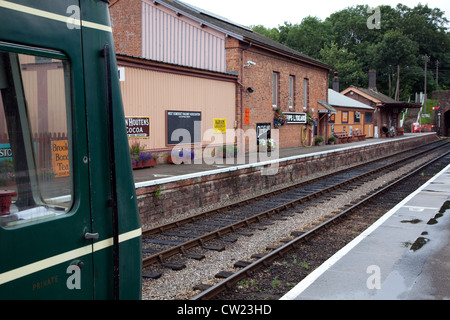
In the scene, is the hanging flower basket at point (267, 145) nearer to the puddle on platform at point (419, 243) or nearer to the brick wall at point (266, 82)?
the brick wall at point (266, 82)

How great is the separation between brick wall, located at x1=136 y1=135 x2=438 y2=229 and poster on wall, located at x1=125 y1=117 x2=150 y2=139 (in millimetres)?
3910

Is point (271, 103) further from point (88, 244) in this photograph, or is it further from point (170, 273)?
point (88, 244)

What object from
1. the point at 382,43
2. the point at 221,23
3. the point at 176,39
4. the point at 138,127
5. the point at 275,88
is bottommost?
the point at 138,127

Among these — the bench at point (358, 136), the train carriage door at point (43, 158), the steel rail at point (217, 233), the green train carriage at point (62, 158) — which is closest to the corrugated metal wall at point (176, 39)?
the steel rail at point (217, 233)

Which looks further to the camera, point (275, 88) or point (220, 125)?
point (275, 88)

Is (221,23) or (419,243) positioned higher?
(221,23)

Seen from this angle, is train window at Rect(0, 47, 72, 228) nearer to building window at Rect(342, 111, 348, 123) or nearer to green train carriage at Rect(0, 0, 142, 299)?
green train carriage at Rect(0, 0, 142, 299)

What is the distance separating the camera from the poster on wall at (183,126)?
16547 millimetres

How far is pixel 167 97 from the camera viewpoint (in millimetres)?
16469

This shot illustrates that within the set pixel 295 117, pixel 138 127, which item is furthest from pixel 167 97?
pixel 295 117

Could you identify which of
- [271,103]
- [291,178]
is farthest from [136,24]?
[291,178]

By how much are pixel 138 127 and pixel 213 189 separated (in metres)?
4.26

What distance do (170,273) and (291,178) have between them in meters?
10.9

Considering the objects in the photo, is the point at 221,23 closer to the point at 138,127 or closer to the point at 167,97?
the point at 167,97
